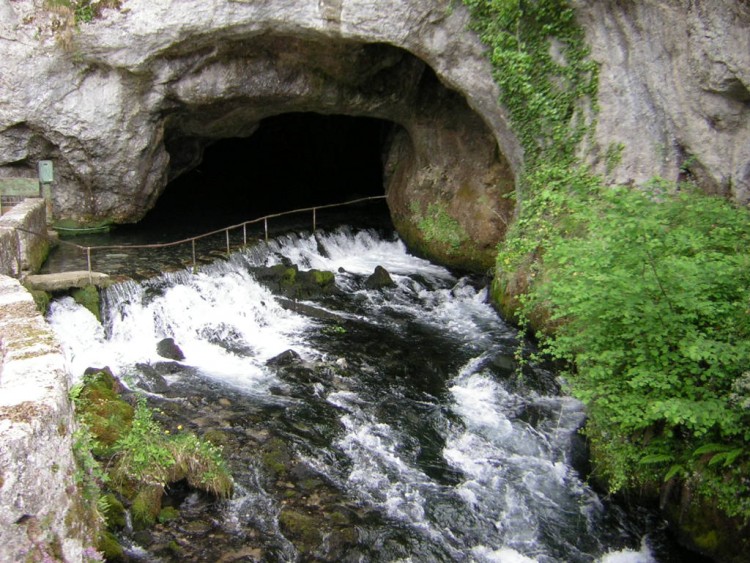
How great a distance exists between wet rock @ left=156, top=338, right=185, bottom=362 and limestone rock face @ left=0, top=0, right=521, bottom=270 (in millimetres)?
6123

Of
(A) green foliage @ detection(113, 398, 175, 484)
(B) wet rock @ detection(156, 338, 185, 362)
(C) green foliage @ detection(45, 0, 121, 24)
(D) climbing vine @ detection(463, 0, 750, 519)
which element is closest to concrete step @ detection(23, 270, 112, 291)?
(B) wet rock @ detection(156, 338, 185, 362)

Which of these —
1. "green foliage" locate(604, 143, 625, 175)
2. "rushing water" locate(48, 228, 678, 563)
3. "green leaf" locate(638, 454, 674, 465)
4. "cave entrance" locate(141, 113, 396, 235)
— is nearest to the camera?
"green leaf" locate(638, 454, 674, 465)

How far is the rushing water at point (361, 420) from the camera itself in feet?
23.9

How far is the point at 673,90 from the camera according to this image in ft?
35.0

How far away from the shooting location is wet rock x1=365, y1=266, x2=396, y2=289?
15.1 meters

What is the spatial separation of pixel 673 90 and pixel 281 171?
16.5m

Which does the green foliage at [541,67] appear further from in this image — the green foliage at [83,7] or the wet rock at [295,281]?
the green foliage at [83,7]

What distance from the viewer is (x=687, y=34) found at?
1001cm

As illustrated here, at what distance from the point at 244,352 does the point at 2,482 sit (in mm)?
7703

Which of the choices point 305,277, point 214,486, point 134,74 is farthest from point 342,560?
point 134,74

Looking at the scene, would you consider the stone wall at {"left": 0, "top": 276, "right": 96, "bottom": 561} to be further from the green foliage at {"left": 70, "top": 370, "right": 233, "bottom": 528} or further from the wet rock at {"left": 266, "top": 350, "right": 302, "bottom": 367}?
the wet rock at {"left": 266, "top": 350, "right": 302, "bottom": 367}

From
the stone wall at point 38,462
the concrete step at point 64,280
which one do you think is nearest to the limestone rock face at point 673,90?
the concrete step at point 64,280

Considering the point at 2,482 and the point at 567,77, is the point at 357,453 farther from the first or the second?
the point at 567,77

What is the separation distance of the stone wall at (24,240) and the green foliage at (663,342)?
8.78 metres
